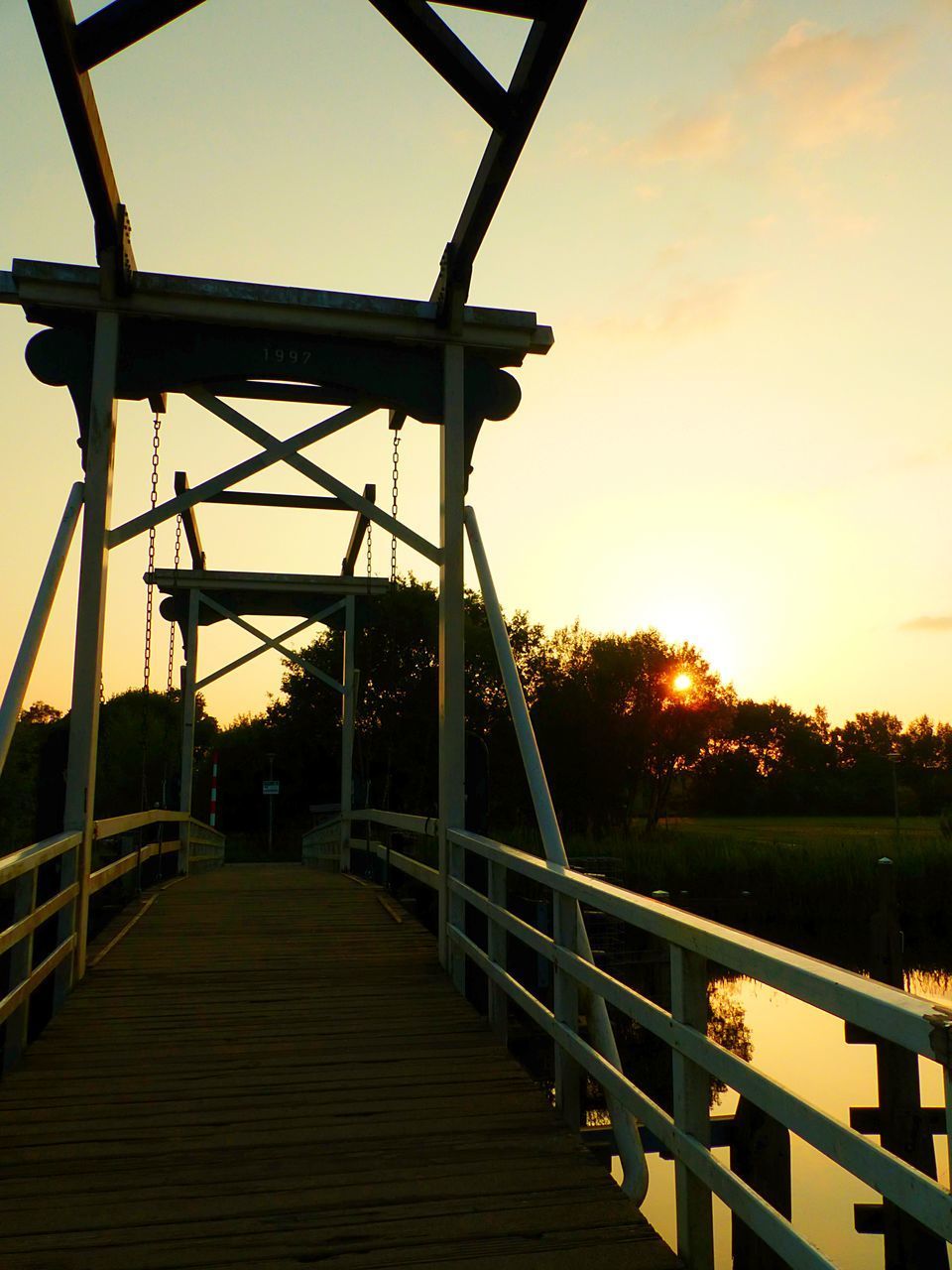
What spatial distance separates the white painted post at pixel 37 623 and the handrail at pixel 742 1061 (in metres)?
2.64

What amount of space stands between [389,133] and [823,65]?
2868 mm

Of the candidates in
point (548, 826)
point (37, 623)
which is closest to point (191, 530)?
point (37, 623)

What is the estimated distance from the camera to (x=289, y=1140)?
352 cm

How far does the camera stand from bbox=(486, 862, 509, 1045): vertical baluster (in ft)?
15.8

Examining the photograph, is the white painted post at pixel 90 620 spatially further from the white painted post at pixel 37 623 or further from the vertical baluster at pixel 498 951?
the vertical baluster at pixel 498 951

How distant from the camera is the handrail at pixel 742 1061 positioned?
1.62m

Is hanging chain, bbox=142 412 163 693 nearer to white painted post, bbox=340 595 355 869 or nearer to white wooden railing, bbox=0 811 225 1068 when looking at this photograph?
white wooden railing, bbox=0 811 225 1068

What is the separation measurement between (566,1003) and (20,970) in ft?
7.84

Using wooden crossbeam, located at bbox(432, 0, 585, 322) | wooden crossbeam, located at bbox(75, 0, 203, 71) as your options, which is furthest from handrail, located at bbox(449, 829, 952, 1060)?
wooden crossbeam, located at bbox(75, 0, 203, 71)

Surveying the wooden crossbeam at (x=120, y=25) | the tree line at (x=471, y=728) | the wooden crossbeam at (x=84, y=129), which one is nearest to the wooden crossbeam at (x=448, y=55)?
the wooden crossbeam at (x=120, y=25)

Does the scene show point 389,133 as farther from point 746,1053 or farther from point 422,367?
point 746,1053

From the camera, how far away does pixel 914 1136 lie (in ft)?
23.6

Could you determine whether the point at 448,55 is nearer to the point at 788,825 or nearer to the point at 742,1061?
the point at 742,1061

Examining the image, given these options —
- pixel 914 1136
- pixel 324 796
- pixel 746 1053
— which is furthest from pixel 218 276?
pixel 324 796
